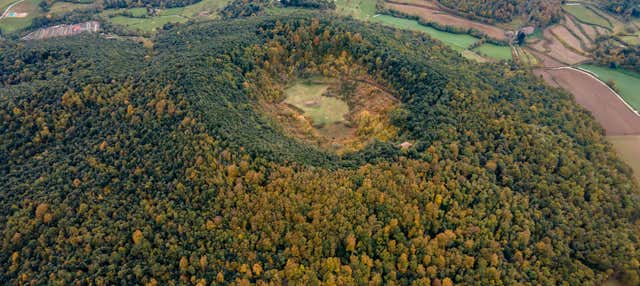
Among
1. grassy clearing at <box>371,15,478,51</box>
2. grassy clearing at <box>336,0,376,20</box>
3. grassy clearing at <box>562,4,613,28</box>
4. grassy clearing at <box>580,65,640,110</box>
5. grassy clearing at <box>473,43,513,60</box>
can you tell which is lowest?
grassy clearing at <box>580,65,640,110</box>

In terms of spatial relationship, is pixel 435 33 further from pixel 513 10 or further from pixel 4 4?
pixel 4 4

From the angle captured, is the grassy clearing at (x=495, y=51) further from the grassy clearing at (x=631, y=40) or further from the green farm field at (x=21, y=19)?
the green farm field at (x=21, y=19)

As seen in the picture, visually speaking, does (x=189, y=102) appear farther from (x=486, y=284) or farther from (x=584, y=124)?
(x=584, y=124)

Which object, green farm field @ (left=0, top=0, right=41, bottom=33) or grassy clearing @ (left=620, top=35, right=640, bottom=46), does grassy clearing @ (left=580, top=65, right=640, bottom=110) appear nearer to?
grassy clearing @ (left=620, top=35, right=640, bottom=46)

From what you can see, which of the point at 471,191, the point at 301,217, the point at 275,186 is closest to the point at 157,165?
the point at 275,186

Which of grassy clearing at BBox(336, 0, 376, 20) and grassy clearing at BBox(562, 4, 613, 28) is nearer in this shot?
grassy clearing at BBox(562, 4, 613, 28)

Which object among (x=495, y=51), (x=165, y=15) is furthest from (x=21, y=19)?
(x=495, y=51)

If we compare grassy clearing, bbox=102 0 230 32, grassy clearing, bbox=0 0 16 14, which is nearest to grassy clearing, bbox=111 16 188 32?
grassy clearing, bbox=102 0 230 32
